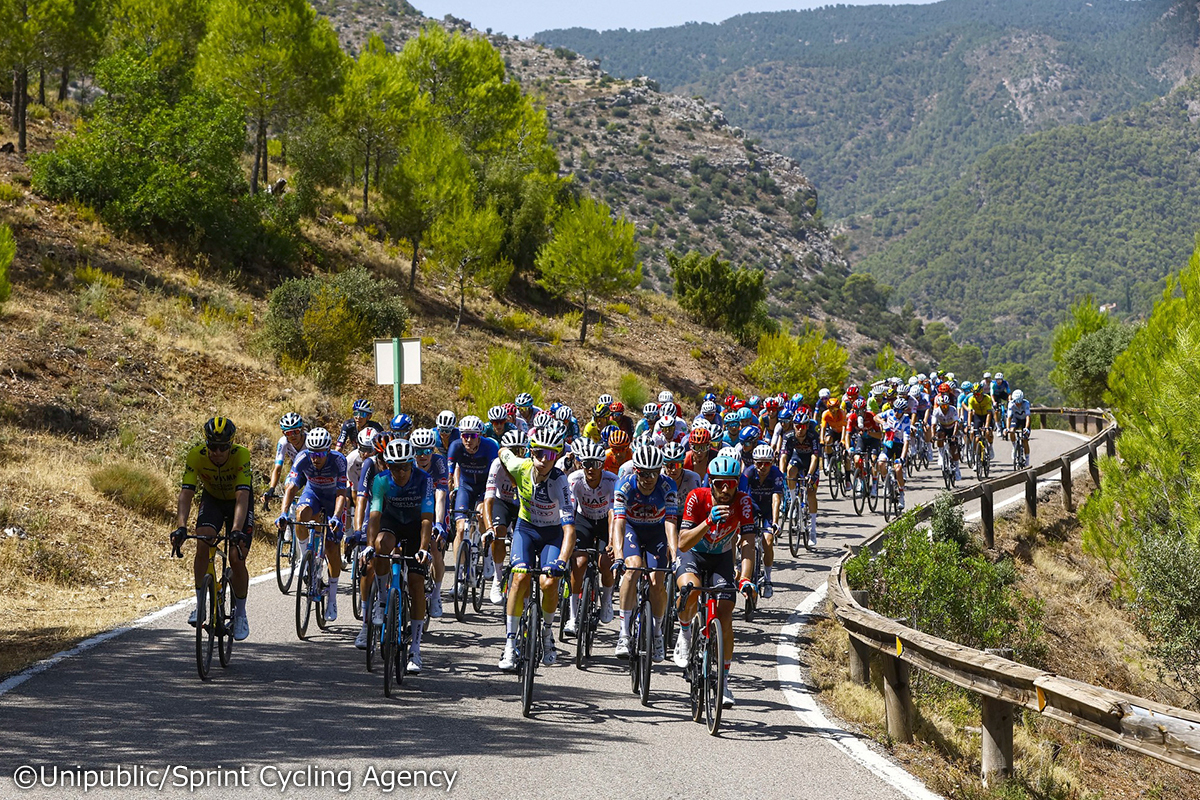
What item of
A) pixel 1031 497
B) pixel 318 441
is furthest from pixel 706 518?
pixel 1031 497

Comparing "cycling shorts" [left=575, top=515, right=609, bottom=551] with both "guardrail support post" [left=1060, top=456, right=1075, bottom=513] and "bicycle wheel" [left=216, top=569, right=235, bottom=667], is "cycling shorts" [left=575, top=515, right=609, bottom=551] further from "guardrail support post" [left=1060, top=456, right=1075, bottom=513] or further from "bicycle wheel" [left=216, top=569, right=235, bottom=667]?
"guardrail support post" [left=1060, top=456, right=1075, bottom=513]

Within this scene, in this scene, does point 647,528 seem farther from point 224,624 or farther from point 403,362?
point 403,362

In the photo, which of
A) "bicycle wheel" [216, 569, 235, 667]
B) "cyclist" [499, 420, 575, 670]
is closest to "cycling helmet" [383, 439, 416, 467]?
"cyclist" [499, 420, 575, 670]

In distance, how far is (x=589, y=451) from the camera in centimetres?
912

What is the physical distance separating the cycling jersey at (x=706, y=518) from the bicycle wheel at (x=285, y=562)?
17.5 ft

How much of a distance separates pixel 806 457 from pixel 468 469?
22.8 feet

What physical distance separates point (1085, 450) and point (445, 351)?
20.5m

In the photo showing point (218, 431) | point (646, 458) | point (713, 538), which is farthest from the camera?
point (218, 431)

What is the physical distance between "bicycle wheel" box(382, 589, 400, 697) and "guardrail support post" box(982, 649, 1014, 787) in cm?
433

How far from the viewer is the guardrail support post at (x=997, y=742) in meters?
6.38

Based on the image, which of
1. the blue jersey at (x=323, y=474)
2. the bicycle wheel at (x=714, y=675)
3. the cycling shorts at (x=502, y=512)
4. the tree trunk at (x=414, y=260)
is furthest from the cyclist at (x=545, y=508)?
the tree trunk at (x=414, y=260)

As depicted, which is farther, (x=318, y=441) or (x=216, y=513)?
(x=318, y=441)

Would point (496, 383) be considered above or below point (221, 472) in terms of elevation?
above

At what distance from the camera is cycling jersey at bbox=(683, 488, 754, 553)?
26.6ft
